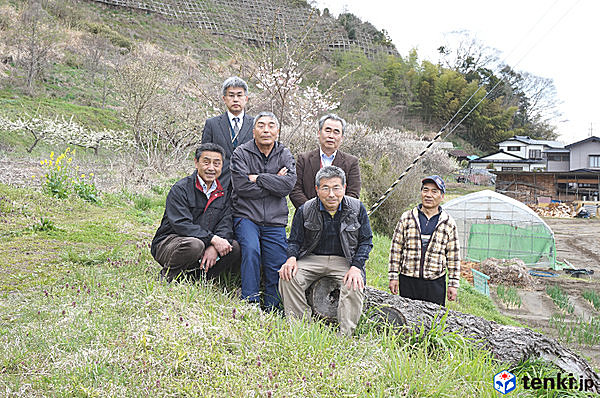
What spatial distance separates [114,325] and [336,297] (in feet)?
5.39

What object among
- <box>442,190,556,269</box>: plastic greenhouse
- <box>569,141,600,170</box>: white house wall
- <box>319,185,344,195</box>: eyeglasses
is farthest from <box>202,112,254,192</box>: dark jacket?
<box>569,141,600,170</box>: white house wall

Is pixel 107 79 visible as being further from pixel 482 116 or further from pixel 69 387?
pixel 482 116

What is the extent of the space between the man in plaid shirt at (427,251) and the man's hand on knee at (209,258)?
4.97ft

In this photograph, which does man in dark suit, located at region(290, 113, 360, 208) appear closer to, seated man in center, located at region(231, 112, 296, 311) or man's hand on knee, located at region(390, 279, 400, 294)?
seated man in center, located at region(231, 112, 296, 311)

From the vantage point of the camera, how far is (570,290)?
38.5ft

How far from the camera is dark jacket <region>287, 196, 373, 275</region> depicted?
335 centimetres

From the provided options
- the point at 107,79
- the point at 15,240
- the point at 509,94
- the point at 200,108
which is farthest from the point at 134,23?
the point at 509,94

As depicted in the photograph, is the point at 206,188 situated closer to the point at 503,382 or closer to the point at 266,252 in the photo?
the point at 266,252

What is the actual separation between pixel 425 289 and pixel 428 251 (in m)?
0.34

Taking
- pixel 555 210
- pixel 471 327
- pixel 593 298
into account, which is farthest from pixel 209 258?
pixel 555 210

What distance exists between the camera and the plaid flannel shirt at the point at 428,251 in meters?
3.72

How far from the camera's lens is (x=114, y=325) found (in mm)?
2875

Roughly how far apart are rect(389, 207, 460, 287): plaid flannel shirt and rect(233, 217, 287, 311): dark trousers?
99 centimetres

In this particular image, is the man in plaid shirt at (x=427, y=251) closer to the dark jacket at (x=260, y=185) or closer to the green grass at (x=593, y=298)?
the dark jacket at (x=260, y=185)
